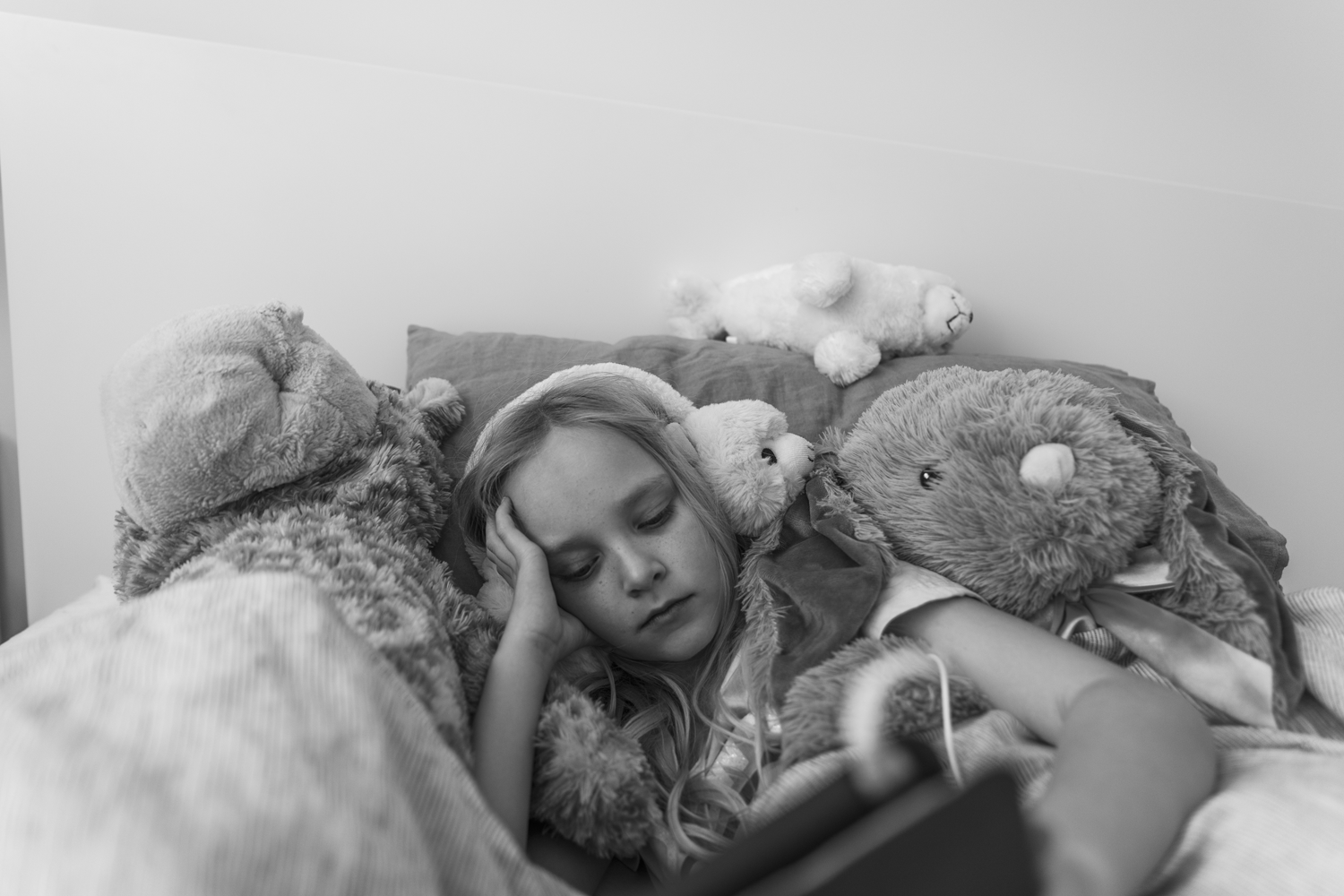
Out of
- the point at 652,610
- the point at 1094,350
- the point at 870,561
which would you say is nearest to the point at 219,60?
the point at 652,610

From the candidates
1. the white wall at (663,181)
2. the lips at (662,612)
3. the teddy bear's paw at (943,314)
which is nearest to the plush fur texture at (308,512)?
the lips at (662,612)

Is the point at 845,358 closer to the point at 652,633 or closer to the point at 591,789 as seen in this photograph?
the point at 652,633

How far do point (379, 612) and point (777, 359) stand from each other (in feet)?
2.12

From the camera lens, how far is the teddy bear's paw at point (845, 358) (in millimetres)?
1124

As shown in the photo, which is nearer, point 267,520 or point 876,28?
point 267,520

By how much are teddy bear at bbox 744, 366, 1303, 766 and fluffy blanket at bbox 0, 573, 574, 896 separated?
350mm

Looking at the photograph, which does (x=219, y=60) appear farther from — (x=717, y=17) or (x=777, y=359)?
(x=777, y=359)

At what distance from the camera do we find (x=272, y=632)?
1.70 ft

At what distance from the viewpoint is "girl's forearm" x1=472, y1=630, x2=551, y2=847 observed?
68cm

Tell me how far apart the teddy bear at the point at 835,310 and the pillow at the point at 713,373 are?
32 mm

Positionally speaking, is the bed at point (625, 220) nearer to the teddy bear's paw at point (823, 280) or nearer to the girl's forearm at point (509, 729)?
the teddy bear's paw at point (823, 280)

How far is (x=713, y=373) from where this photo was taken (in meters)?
1.10

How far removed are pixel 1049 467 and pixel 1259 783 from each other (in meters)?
0.28

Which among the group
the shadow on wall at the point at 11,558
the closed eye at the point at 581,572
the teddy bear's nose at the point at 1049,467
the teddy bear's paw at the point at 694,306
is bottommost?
the shadow on wall at the point at 11,558
